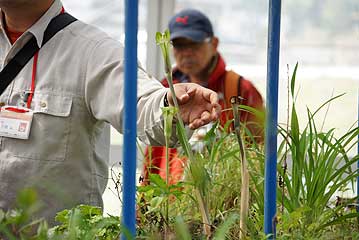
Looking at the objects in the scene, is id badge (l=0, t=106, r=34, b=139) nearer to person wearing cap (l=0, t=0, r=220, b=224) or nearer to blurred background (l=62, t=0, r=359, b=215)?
person wearing cap (l=0, t=0, r=220, b=224)

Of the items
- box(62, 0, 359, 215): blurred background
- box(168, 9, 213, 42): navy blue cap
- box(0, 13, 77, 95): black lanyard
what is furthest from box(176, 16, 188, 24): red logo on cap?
box(0, 13, 77, 95): black lanyard

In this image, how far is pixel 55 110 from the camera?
187 centimetres

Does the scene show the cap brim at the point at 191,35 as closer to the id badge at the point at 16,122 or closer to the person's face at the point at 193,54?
the person's face at the point at 193,54

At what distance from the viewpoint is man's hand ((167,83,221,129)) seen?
131 centimetres

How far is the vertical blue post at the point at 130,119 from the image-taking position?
1.17 m

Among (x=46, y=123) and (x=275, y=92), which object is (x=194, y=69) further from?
(x=275, y=92)

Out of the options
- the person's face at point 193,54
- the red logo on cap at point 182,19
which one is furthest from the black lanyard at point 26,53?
the red logo on cap at point 182,19

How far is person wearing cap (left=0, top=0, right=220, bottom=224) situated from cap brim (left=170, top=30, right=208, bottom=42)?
59.5 inches

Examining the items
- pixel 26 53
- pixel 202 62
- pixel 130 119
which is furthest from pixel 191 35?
pixel 130 119

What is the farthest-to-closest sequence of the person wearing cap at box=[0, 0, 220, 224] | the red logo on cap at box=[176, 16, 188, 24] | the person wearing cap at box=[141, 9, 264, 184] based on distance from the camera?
the red logo on cap at box=[176, 16, 188, 24]
the person wearing cap at box=[141, 9, 264, 184]
the person wearing cap at box=[0, 0, 220, 224]

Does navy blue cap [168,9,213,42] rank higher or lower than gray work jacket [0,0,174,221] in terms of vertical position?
higher

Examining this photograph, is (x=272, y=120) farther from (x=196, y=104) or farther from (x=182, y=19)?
(x=182, y=19)

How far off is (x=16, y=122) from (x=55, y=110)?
0.10 metres

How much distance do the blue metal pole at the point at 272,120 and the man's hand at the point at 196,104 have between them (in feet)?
0.29
